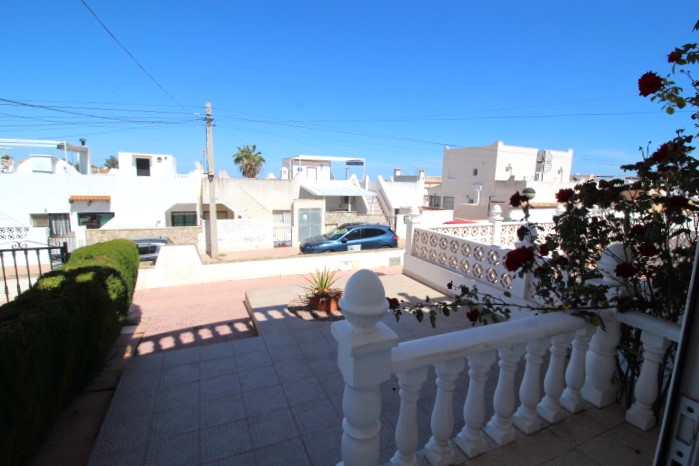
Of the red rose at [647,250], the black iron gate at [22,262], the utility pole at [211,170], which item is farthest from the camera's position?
the utility pole at [211,170]

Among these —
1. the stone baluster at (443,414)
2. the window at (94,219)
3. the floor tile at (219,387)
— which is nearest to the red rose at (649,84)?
the stone baluster at (443,414)

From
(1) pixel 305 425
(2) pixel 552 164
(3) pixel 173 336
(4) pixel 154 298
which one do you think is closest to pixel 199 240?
(4) pixel 154 298

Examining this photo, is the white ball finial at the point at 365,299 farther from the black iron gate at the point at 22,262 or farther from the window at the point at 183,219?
the window at the point at 183,219

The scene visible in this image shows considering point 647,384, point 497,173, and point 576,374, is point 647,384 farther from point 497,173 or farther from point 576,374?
point 497,173

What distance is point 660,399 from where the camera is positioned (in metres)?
2.03

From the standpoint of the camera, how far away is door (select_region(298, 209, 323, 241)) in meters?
19.0

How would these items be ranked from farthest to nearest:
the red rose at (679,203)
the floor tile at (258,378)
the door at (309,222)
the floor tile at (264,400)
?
the door at (309,222) → the floor tile at (258,378) → the floor tile at (264,400) → the red rose at (679,203)

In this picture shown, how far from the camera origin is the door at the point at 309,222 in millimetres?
19047

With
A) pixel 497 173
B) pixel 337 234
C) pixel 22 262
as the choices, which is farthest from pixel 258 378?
pixel 497 173

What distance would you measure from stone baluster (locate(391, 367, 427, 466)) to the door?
17561mm

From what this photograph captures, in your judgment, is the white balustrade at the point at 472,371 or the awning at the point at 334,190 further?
the awning at the point at 334,190

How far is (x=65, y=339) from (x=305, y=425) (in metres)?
2.12

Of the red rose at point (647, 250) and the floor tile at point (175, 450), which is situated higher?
the red rose at point (647, 250)

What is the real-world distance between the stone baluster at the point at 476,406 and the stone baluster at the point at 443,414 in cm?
9
